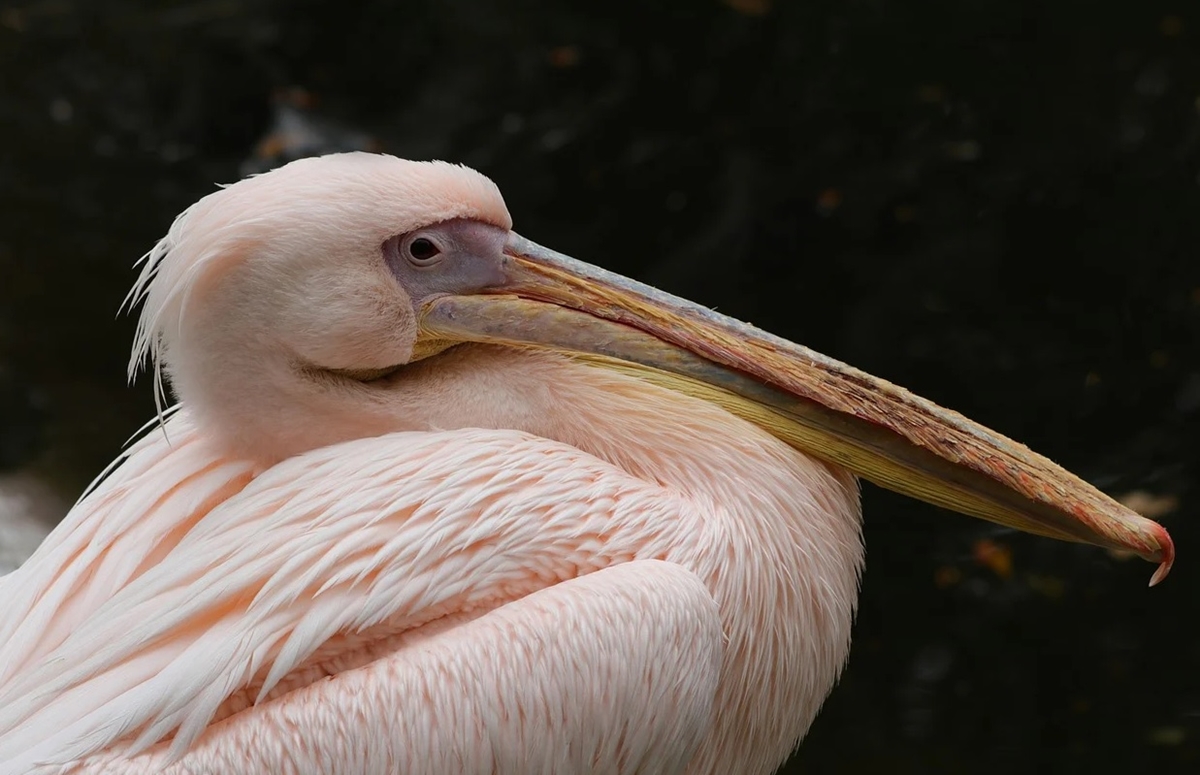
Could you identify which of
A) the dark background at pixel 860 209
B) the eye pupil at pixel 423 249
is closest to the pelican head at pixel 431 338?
the eye pupil at pixel 423 249

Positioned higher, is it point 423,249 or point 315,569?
point 423,249

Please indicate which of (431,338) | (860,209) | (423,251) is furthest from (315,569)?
(860,209)

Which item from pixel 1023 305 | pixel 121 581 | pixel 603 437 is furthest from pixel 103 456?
pixel 1023 305

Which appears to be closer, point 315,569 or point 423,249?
point 315,569

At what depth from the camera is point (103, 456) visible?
4.90 m

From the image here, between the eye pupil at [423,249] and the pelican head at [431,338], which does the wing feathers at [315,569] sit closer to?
the pelican head at [431,338]

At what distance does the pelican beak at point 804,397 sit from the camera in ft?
8.10

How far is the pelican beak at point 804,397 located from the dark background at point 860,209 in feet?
6.04

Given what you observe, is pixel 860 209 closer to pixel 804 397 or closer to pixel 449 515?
pixel 804 397

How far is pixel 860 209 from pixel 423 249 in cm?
326

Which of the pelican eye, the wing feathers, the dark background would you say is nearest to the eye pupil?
the pelican eye

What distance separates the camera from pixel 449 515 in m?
2.18

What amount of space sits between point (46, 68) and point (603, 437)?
5048 millimetres

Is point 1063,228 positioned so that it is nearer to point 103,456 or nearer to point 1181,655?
point 1181,655
